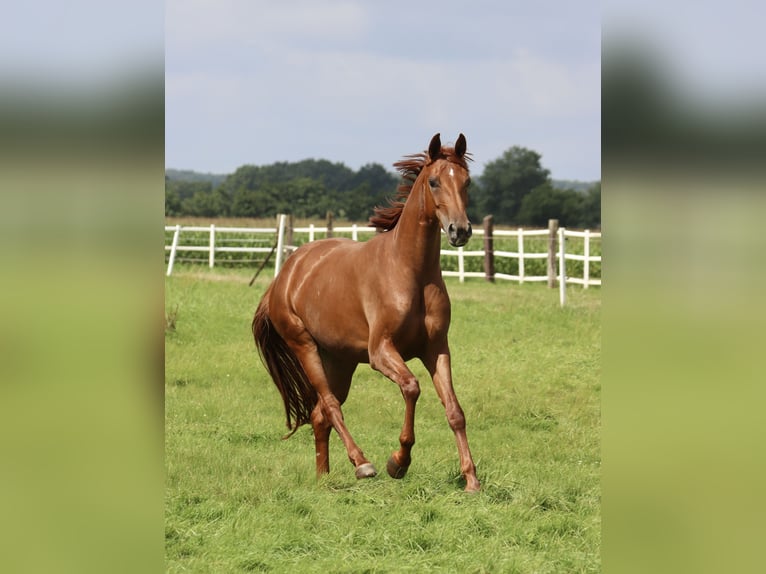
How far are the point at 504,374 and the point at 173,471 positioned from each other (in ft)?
19.0

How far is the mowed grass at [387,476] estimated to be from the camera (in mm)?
4730

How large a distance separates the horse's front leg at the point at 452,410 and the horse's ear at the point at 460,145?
1463mm

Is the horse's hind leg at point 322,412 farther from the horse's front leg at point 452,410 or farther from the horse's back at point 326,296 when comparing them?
the horse's front leg at point 452,410

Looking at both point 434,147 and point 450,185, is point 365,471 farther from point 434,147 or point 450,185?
point 434,147

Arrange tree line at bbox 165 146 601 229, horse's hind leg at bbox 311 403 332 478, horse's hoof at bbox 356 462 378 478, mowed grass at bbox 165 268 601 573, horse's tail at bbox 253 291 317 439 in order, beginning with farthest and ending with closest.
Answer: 1. tree line at bbox 165 146 601 229
2. horse's tail at bbox 253 291 317 439
3. horse's hind leg at bbox 311 403 332 478
4. horse's hoof at bbox 356 462 378 478
5. mowed grass at bbox 165 268 601 573

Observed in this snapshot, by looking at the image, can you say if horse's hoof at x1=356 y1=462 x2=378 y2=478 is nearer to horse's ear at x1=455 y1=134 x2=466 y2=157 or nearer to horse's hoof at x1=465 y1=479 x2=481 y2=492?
Answer: horse's hoof at x1=465 y1=479 x2=481 y2=492

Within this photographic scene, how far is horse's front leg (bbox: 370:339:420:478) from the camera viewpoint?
6.17m

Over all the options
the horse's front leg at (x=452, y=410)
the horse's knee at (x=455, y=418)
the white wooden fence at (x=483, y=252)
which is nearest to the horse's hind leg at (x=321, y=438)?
the horse's front leg at (x=452, y=410)

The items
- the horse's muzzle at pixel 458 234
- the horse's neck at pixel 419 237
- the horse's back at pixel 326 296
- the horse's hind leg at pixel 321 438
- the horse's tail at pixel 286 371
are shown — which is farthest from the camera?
the horse's tail at pixel 286 371

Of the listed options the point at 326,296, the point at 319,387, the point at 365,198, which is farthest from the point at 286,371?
the point at 365,198

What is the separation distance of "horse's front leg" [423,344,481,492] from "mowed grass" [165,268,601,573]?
6.1 inches

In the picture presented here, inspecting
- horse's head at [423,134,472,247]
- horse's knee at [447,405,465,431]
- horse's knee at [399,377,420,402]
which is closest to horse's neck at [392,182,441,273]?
horse's head at [423,134,472,247]
